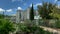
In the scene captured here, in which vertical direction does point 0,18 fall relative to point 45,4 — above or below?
below

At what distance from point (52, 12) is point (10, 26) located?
20880mm

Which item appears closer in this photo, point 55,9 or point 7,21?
point 7,21

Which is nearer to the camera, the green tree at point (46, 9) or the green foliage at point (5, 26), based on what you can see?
the green foliage at point (5, 26)

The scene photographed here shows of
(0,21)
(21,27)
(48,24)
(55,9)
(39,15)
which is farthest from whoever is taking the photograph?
(39,15)

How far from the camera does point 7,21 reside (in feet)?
26.1

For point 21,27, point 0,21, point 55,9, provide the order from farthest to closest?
1. point 55,9
2. point 21,27
3. point 0,21

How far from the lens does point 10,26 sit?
817 centimetres

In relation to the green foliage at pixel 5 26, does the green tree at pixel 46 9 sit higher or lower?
higher

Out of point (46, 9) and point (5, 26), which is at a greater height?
point (46, 9)

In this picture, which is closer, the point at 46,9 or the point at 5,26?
Answer: the point at 5,26

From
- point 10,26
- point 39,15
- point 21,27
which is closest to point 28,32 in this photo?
point 21,27

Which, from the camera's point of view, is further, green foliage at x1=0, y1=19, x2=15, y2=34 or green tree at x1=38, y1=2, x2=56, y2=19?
green tree at x1=38, y1=2, x2=56, y2=19

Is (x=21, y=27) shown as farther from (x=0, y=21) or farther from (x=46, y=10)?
(x=46, y=10)

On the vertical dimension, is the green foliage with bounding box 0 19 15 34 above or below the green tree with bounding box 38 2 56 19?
below
